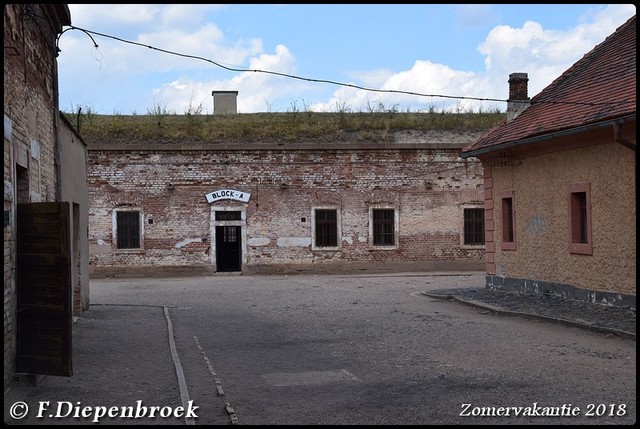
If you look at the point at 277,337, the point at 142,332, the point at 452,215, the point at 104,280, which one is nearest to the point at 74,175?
the point at 142,332

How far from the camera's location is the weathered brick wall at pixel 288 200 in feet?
94.9

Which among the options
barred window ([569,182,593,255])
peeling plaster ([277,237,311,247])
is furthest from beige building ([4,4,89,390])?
peeling plaster ([277,237,311,247])

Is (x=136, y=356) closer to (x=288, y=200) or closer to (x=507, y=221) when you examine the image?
(x=507, y=221)

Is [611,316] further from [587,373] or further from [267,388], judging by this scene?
[267,388]

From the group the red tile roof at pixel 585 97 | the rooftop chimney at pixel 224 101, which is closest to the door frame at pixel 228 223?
the rooftop chimney at pixel 224 101

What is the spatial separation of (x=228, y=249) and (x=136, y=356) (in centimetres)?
1997

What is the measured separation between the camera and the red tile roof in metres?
14.5

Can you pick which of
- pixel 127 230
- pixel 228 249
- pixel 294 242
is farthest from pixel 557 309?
pixel 127 230

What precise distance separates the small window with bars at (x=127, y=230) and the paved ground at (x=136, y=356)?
8.16m

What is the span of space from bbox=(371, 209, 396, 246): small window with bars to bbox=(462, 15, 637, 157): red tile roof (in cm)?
1028

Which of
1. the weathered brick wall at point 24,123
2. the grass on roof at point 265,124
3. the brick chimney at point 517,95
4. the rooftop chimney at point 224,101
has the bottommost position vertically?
the weathered brick wall at point 24,123

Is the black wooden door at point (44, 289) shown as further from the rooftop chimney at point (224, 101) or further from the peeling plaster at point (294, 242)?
the rooftop chimney at point (224, 101)

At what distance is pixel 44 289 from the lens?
869 cm

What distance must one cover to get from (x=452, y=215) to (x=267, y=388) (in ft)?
72.5
